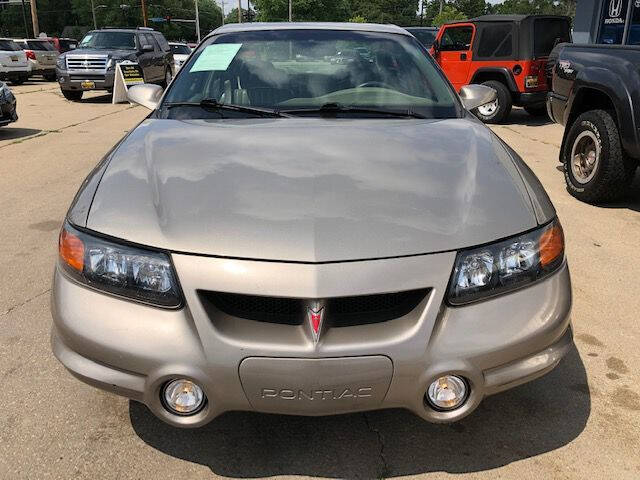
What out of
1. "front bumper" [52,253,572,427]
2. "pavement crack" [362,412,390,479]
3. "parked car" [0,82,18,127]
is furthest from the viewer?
"parked car" [0,82,18,127]

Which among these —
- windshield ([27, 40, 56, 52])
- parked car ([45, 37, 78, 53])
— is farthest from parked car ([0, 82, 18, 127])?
parked car ([45, 37, 78, 53])

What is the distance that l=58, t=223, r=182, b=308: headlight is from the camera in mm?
Result: 1817

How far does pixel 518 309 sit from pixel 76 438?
5.57 feet

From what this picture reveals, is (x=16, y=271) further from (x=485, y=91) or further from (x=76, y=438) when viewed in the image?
(x=485, y=91)

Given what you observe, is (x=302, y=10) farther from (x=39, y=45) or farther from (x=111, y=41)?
(x=111, y=41)

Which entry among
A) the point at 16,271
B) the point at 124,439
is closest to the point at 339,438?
the point at 124,439

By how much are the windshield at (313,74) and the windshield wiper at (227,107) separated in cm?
5

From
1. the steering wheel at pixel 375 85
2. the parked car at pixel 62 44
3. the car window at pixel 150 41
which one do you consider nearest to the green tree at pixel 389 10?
the parked car at pixel 62 44

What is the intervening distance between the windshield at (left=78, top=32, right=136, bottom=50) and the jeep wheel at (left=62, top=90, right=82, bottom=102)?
1315mm

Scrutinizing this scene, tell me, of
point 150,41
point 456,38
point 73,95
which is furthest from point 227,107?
point 150,41

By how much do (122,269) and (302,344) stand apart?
0.64m

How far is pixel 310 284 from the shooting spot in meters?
1.71

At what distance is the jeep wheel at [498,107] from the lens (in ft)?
34.6

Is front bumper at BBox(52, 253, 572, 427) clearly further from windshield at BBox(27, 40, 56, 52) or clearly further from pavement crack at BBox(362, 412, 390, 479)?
windshield at BBox(27, 40, 56, 52)
